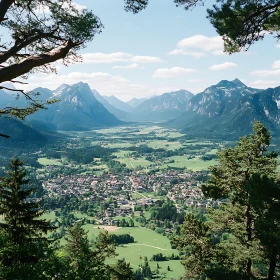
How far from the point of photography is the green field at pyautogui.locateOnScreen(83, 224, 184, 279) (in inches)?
1917

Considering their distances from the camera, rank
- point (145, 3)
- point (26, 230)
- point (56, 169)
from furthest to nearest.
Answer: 1. point (56, 169)
2. point (26, 230)
3. point (145, 3)

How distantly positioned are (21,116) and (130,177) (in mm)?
112024

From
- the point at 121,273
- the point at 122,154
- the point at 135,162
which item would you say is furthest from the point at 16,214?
the point at 122,154

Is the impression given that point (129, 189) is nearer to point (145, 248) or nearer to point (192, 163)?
point (145, 248)

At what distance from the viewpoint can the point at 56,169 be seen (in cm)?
13538

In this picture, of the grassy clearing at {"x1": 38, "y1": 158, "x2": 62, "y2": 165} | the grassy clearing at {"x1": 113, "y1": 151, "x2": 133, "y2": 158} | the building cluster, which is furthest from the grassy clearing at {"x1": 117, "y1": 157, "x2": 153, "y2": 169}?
the grassy clearing at {"x1": 38, "y1": 158, "x2": 62, "y2": 165}

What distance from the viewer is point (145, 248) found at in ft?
184

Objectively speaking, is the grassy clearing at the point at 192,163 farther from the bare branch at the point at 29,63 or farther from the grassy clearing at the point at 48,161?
the bare branch at the point at 29,63

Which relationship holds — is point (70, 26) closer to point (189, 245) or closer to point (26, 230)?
point (26, 230)

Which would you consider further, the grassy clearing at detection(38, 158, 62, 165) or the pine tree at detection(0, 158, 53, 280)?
the grassy clearing at detection(38, 158, 62, 165)

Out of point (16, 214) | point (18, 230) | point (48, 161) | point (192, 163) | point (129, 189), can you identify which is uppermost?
point (16, 214)

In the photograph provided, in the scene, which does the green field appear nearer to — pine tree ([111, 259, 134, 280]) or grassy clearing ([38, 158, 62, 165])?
pine tree ([111, 259, 134, 280])

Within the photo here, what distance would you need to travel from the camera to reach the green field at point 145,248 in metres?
48.7

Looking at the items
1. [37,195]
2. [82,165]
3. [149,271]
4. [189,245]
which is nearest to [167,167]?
[82,165]
